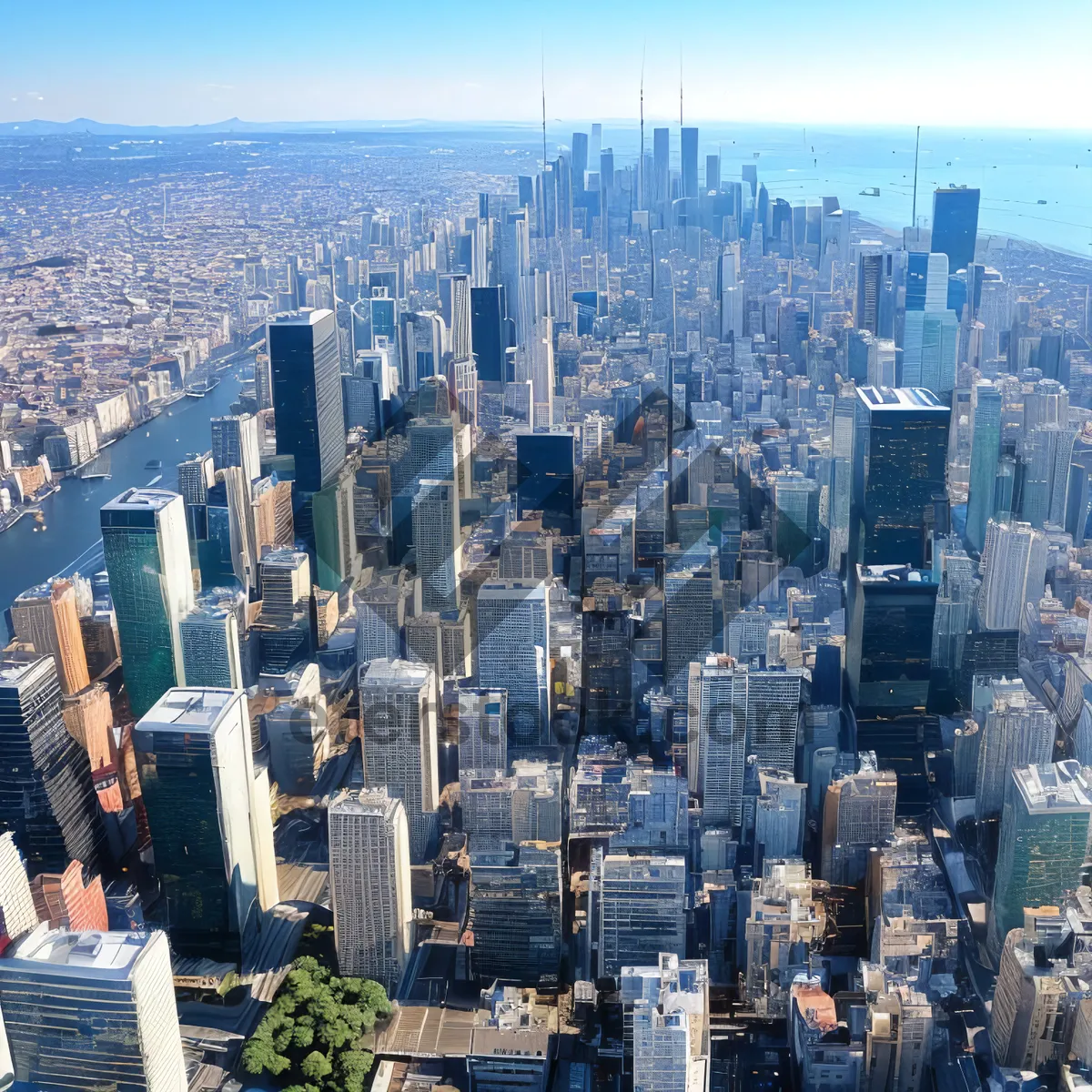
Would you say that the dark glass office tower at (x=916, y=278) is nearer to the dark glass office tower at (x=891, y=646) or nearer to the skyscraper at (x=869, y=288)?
the skyscraper at (x=869, y=288)

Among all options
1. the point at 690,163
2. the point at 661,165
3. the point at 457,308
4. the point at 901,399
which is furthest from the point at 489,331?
the point at 901,399

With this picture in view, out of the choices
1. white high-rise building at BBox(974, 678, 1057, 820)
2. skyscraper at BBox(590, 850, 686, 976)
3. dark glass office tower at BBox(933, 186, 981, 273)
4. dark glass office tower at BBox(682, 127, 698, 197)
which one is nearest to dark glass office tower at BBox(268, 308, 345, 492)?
dark glass office tower at BBox(682, 127, 698, 197)

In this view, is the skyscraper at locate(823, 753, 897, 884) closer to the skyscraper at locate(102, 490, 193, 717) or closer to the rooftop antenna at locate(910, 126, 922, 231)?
the skyscraper at locate(102, 490, 193, 717)

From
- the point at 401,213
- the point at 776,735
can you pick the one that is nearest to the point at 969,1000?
the point at 776,735

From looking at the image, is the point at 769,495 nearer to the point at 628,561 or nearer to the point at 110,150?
the point at 628,561

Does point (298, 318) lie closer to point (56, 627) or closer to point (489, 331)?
point (489, 331)

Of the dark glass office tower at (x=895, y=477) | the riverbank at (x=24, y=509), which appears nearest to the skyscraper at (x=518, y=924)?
the dark glass office tower at (x=895, y=477)
